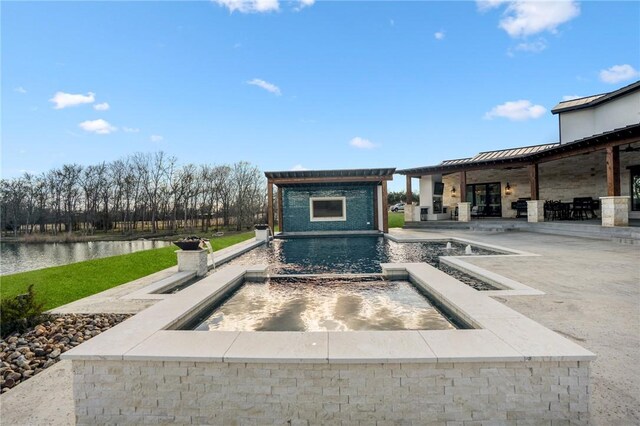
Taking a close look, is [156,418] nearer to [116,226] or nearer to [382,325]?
[382,325]

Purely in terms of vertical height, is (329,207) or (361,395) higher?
(329,207)

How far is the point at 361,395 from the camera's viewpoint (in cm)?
228

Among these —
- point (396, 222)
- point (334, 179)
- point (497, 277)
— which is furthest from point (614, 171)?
point (396, 222)

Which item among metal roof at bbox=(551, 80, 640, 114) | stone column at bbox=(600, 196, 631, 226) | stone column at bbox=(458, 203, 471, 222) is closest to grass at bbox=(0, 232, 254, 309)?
stone column at bbox=(600, 196, 631, 226)

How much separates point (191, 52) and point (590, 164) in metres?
20.2

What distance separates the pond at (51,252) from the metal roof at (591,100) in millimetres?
28327

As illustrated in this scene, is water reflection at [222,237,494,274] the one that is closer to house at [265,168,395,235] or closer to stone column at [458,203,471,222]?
house at [265,168,395,235]

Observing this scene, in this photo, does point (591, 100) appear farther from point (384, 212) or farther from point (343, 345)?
point (343, 345)

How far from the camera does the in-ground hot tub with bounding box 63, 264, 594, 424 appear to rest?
226 centimetres

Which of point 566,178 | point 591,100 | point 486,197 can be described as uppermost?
point 591,100

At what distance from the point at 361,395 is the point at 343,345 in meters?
0.37

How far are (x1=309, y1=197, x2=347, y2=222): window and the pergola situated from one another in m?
4.74

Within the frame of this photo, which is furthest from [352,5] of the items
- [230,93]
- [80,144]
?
[80,144]

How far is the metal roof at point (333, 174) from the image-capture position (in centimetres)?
1509
